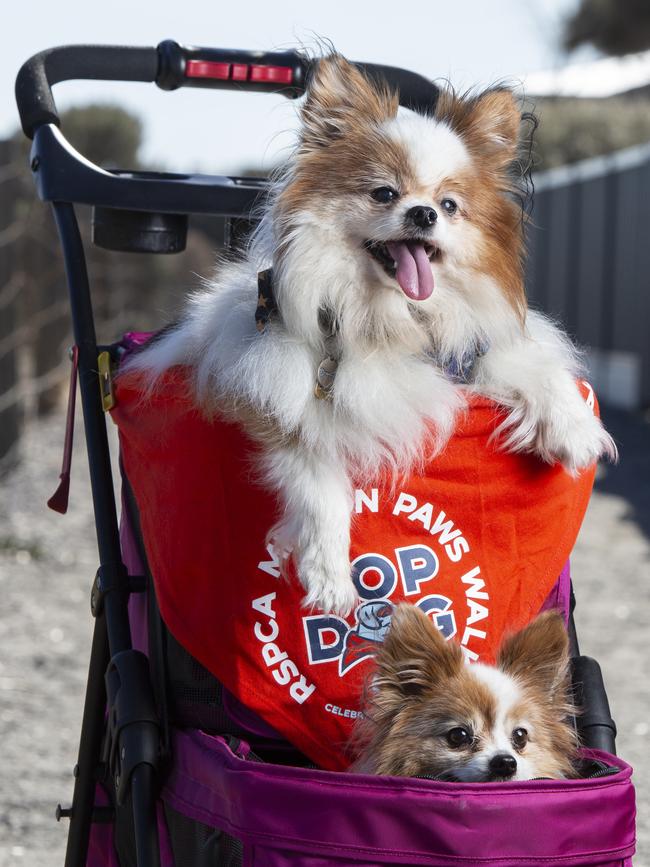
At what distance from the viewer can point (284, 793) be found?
194cm

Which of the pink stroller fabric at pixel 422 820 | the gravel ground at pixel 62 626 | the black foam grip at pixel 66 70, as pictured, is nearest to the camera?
the pink stroller fabric at pixel 422 820

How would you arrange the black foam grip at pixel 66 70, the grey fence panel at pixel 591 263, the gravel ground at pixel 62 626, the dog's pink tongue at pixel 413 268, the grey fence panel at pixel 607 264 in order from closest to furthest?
the dog's pink tongue at pixel 413 268 → the black foam grip at pixel 66 70 → the gravel ground at pixel 62 626 → the grey fence panel at pixel 607 264 → the grey fence panel at pixel 591 263

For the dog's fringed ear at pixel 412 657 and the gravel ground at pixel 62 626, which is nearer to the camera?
the dog's fringed ear at pixel 412 657

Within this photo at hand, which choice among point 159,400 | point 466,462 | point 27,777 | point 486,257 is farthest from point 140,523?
point 27,777

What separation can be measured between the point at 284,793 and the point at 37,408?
8577mm

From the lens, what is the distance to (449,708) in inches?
86.1

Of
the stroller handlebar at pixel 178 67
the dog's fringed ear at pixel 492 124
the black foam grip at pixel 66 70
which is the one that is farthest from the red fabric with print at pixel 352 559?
the stroller handlebar at pixel 178 67

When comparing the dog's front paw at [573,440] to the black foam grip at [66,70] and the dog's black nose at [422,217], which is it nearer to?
the dog's black nose at [422,217]

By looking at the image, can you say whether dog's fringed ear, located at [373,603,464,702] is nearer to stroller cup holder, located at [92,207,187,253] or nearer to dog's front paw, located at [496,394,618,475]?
dog's front paw, located at [496,394,618,475]

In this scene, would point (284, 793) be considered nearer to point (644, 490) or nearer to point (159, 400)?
point (159, 400)

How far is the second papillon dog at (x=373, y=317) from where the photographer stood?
2.38 m

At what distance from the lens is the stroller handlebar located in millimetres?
2902

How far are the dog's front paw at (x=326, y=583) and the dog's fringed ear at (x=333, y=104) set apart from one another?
86 cm

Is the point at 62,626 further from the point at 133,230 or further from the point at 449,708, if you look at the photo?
the point at 449,708
